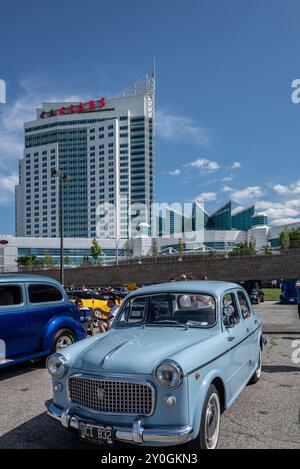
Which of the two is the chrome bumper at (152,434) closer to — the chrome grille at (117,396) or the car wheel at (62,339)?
the chrome grille at (117,396)

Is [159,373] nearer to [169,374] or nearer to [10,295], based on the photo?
A: [169,374]

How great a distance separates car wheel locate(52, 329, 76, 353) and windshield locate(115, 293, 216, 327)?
261cm

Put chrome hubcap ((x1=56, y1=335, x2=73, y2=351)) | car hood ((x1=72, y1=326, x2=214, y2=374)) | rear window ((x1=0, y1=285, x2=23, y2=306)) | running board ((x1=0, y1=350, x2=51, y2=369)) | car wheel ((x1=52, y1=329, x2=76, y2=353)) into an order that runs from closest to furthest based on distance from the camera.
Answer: car hood ((x1=72, y1=326, x2=214, y2=374)) → running board ((x1=0, y1=350, x2=51, y2=369)) → rear window ((x1=0, y1=285, x2=23, y2=306)) → car wheel ((x1=52, y1=329, x2=76, y2=353)) → chrome hubcap ((x1=56, y1=335, x2=73, y2=351))

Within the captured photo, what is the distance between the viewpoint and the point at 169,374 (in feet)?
11.8

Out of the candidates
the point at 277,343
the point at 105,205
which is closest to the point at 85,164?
the point at 105,205

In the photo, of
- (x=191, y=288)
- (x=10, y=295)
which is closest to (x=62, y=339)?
(x=10, y=295)

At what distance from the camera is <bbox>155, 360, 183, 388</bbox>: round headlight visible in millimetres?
3551

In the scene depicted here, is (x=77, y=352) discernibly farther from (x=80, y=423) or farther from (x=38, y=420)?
(x=38, y=420)

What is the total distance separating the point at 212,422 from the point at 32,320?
13.9 ft

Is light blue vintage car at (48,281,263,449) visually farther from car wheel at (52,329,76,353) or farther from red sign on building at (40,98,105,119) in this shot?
red sign on building at (40,98,105,119)

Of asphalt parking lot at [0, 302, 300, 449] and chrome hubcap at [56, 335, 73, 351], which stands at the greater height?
chrome hubcap at [56, 335, 73, 351]

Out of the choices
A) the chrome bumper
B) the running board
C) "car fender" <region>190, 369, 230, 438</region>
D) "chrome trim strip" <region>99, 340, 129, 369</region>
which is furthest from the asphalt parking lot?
"chrome trim strip" <region>99, 340, 129, 369</region>

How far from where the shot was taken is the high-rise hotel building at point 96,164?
502 ft
